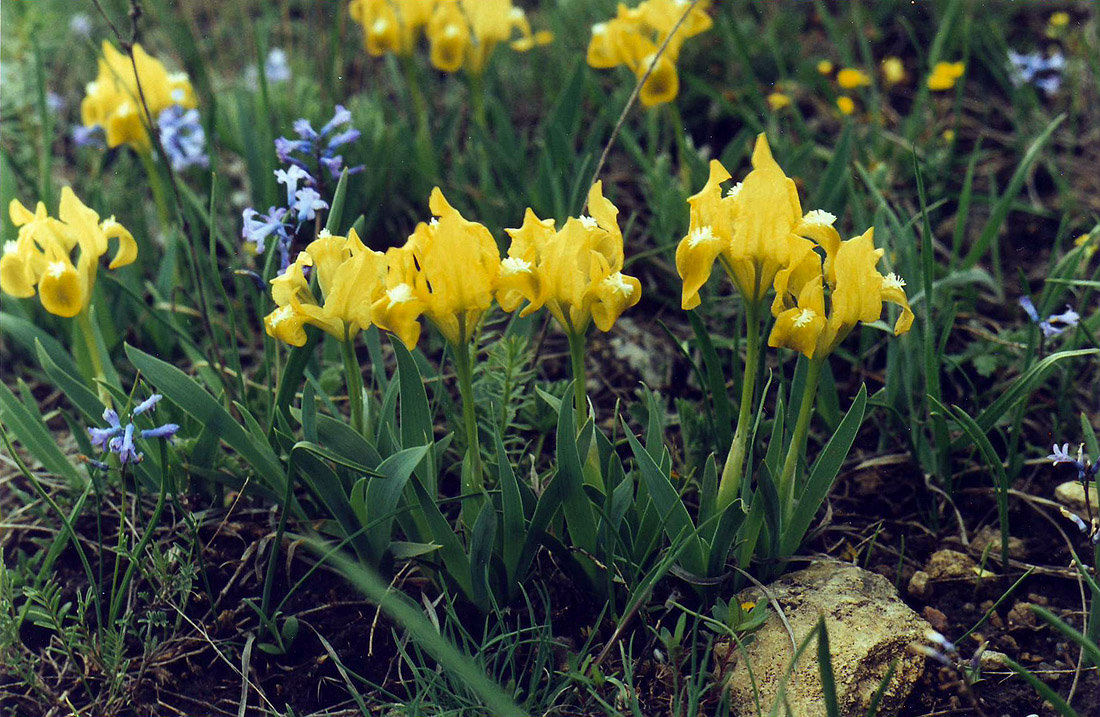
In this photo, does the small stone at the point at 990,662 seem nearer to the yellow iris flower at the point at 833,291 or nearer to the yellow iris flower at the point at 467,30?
the yellow iris flower at the point at 833,291

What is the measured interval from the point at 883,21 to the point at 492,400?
2.29 metres

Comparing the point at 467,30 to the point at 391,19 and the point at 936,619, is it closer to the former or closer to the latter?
the point at 391,19

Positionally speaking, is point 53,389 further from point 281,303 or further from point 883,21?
point 883,21

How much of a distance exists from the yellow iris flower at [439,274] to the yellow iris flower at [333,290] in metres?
0.03

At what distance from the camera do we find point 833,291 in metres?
1.39

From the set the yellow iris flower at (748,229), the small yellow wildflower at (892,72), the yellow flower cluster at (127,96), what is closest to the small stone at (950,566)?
the yellow iris flower at (748,229)

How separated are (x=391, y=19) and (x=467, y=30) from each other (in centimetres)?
21

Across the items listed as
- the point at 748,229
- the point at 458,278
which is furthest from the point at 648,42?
the point at 458,278

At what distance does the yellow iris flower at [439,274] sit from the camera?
132cm

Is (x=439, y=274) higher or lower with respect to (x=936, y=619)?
higher

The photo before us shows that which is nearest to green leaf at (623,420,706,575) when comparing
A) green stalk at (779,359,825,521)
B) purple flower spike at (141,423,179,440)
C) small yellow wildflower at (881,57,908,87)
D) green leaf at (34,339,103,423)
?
green stalk at (779,359,825,521)

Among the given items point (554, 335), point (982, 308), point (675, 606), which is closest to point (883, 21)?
point (982, 308)

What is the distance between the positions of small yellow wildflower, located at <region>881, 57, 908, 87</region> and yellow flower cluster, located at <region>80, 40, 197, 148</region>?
2109 millimetres

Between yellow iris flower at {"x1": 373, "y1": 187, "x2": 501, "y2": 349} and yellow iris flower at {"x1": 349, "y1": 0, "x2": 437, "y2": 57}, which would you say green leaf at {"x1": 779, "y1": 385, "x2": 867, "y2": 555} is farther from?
yellow iris flower at {"x1": 349, "y1": 0, "x2": 437, "y2": 57}
